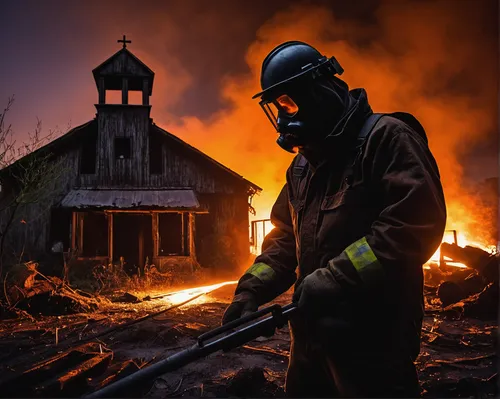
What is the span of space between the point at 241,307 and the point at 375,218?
1012mm

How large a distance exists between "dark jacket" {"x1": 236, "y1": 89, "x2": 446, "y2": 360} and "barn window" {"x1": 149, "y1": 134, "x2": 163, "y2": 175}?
48.9ft

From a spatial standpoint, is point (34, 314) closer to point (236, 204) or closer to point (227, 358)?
point (227, 358)

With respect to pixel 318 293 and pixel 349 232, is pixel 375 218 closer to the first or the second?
pixel 349 232

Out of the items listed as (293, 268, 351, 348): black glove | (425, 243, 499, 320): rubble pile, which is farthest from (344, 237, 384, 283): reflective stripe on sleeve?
(425, 243, 499, 320): rubble pile

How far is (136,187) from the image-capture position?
15391 mm

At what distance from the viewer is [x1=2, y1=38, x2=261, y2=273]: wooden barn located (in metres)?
14.5

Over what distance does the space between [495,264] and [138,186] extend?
13.9 meters

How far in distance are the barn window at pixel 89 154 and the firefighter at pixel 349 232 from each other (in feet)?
52.2

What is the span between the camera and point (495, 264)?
25.8 feet

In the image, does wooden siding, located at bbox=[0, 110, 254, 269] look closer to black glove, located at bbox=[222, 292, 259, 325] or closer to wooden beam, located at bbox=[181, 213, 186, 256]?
wooden beam, located at bbox=[181, 213, 186, 256]

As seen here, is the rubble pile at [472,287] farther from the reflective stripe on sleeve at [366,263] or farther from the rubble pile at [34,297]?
the rubble pile at [34,297]

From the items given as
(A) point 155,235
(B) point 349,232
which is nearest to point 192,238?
(A) point 155,235

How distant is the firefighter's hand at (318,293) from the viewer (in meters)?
1.58

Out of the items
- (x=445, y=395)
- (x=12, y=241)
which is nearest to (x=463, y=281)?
(x=445, y=395)
